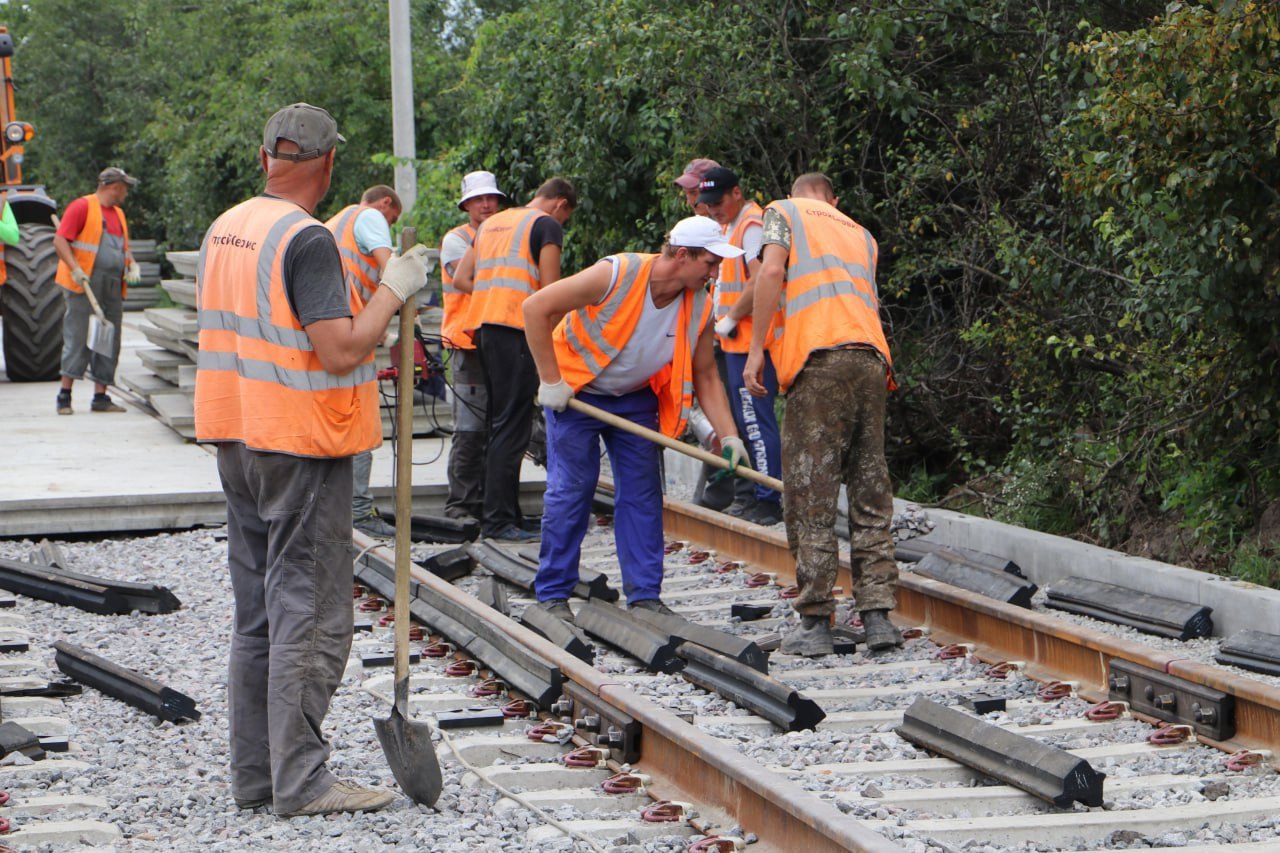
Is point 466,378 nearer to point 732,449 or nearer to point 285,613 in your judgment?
point 732,449

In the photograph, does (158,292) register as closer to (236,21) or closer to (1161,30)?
(236,21)

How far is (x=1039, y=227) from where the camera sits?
1000 cm

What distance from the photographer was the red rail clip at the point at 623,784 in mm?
5023

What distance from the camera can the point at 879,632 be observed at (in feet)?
22.1

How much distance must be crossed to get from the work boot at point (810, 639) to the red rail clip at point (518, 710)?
1.33 meters

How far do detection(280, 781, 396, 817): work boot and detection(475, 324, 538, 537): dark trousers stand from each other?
4.47 metres

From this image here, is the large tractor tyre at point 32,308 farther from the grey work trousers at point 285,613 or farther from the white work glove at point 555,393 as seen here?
the grey work trousers at point 285,613

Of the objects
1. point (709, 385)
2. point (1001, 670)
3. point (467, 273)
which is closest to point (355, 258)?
point (467, 273)

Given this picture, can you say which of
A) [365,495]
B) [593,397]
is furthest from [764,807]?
[365,495]

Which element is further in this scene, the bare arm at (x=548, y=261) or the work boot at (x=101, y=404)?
the work boot at (x=101, y=404)

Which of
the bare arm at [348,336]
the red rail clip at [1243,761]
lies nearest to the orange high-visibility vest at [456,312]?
the bare arm at [348,336]

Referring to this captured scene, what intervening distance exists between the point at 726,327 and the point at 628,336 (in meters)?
Result: 2.40

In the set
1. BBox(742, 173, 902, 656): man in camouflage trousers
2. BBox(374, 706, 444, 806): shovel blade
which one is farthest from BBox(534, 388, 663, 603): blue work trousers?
BBox(374, 706, 444, 806): shovel blade

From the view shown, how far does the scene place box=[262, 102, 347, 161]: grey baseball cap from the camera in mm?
4676
